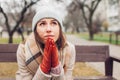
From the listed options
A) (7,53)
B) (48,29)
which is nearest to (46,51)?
(48,29)

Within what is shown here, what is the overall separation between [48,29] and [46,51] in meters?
0.19

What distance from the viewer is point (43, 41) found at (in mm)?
2121

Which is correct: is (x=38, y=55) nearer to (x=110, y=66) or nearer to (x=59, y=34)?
(x=59, y=34)

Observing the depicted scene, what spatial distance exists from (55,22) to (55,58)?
31 cm

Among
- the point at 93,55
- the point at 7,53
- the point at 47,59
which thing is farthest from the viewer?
the point at 93,55

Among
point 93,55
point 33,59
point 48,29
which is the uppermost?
point 48,29

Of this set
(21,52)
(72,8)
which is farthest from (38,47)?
(72,8)

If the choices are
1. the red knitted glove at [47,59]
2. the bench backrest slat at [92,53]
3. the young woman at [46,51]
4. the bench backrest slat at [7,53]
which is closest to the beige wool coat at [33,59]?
the young woman at [46,51]

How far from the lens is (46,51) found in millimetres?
1908

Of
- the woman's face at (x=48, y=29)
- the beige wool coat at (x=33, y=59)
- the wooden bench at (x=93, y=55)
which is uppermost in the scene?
the woman's face at (x=48, y=29)

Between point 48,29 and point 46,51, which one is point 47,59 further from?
point 48,29

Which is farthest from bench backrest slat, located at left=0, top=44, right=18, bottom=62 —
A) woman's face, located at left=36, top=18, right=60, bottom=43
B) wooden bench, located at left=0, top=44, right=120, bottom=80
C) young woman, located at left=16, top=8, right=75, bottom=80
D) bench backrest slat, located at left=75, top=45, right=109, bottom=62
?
woman's face, located at left=36, top=18, right=60, bottom=43

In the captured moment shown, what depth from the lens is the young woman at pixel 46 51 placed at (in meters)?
1.94

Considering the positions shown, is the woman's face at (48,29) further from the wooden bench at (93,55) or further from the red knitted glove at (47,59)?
the wooden bench at (93,55)
